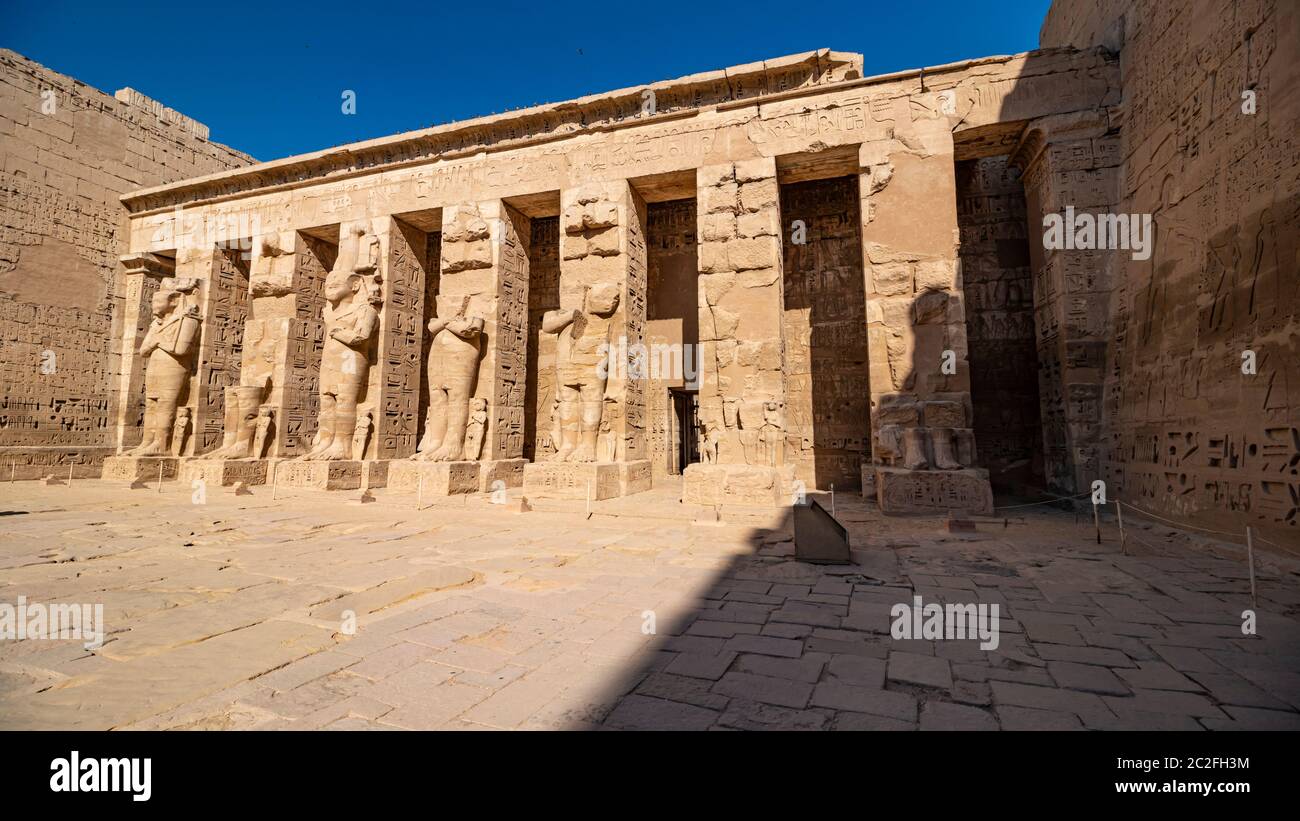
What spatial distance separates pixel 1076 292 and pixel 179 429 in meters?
16.1

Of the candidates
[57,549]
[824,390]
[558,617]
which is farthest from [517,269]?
Answer: [558,617]

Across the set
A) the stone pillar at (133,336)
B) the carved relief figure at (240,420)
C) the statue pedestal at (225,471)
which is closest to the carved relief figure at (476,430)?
the statue pedestal at (225,471)

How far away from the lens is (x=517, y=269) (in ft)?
33.4

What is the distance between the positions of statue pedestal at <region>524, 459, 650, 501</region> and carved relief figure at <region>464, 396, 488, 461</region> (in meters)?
1.18

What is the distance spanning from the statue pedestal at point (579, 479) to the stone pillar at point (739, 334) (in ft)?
3.19

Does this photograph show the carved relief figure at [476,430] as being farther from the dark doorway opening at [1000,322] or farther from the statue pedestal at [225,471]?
the dark doorway opening at [1000,322]

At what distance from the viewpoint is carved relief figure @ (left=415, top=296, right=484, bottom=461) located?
9039 millimetres

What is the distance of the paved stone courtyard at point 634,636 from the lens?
6.47ft

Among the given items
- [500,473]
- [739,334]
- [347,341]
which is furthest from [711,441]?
[347,341]

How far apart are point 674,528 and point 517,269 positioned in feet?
21.0

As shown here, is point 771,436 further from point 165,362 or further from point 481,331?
point 165,362

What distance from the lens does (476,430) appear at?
362 inches

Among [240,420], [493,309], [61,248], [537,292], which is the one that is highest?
[61,248]

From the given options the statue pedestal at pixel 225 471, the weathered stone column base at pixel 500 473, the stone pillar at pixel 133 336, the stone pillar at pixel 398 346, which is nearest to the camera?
the weathered stone column base at pixel 500 473
